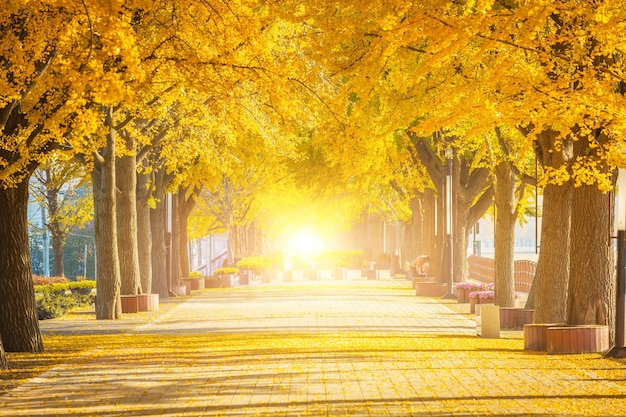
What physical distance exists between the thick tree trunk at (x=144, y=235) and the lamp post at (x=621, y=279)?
19.0m

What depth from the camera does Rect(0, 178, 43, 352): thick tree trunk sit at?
1933cm

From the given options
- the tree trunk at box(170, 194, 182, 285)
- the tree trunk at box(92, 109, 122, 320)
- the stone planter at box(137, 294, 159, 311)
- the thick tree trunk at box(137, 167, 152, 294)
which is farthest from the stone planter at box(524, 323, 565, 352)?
the tree trunk at box(170, 194, 182, 285)

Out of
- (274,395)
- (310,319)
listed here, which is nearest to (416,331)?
(310,319)

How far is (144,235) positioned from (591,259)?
717 inches

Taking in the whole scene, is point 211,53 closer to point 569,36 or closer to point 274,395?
point 569,36

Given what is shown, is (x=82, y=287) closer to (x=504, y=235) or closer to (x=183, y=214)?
(x=183, y=214)

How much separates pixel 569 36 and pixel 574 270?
4.70 metres

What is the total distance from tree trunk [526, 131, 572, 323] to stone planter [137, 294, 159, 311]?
1246cm

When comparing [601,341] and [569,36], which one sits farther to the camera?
[601,341]

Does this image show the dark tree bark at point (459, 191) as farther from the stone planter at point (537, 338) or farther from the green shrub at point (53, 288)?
the stone planter at point (537, 338)

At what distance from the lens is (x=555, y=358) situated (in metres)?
17.9

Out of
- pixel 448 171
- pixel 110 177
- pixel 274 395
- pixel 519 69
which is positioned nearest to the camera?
pixel 274 395

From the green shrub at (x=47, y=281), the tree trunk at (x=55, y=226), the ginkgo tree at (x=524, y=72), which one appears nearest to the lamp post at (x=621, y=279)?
the ginkgo tree at (x=524, y=72)

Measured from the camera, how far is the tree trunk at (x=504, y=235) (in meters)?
29.7
